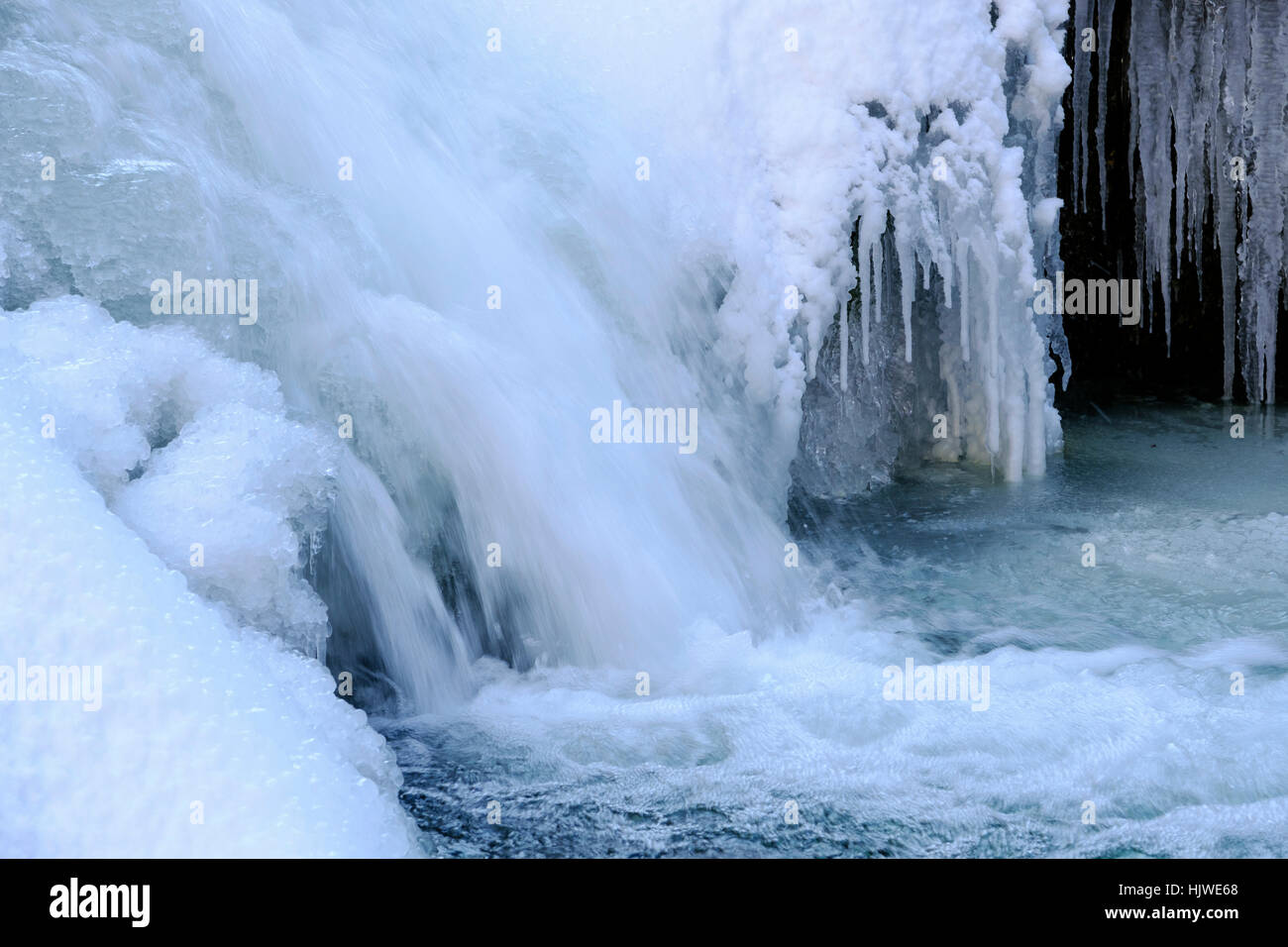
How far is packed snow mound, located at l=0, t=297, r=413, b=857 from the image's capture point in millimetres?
2000

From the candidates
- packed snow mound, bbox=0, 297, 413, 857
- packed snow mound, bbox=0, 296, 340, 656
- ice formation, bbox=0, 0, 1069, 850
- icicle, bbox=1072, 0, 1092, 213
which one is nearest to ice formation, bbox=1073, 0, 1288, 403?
icicle, bbox=1072, 0, 1092, 213

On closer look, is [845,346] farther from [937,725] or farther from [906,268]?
[937,725]

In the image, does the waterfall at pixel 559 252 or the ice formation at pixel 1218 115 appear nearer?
the waterfall at pixel 559 252

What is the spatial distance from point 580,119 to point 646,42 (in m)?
0.52

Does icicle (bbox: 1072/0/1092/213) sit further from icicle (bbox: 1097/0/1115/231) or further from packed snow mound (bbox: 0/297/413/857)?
packed snow mound (bbox: 0/297/413/857)

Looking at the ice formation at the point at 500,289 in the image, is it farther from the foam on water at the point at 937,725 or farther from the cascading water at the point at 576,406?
the foam on water at the point at 937,725

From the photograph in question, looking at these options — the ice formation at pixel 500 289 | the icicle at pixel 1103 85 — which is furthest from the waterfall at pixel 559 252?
the icicle at pixel 1103 85

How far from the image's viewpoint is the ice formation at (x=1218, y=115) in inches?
255

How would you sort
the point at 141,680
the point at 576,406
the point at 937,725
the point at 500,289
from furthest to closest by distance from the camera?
1. the point at 500,289
2. the point at 576,406
3. the point at 937,725
4. the point at 141,680

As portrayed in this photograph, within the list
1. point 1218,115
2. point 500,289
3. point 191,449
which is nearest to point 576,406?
point 500,289

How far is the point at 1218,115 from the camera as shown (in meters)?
6.72

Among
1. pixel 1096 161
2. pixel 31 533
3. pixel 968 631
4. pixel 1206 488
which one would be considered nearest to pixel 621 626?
pixel 968 631

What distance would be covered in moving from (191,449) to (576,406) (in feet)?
5.10
